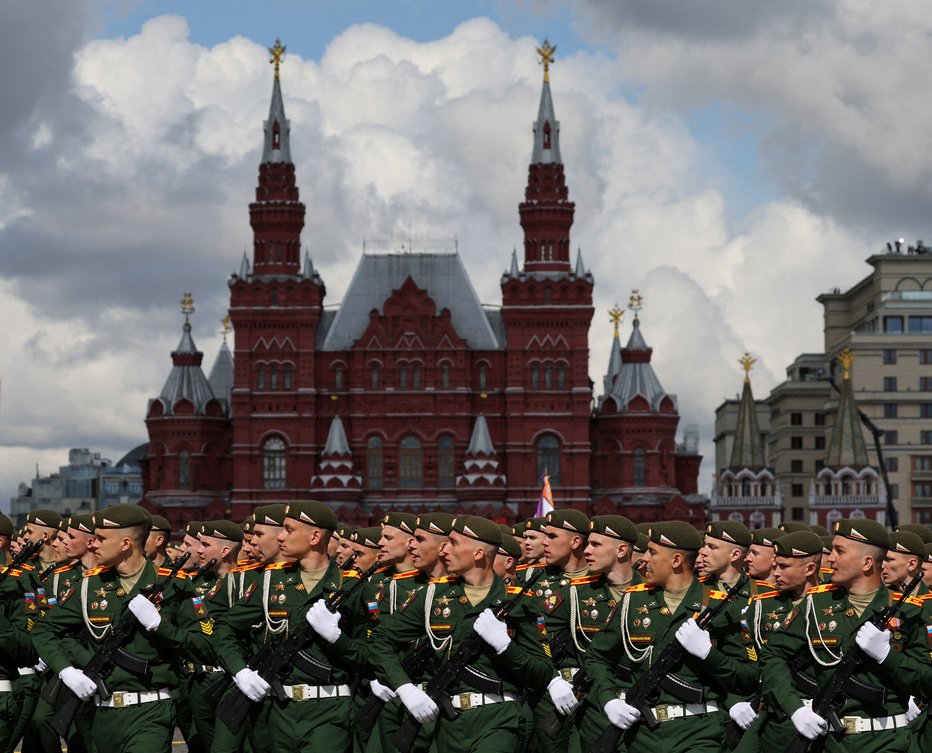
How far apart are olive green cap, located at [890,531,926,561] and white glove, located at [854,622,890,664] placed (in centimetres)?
151

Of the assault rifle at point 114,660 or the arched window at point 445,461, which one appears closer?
the assault rifle at point 114,660

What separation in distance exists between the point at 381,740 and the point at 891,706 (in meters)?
3.37

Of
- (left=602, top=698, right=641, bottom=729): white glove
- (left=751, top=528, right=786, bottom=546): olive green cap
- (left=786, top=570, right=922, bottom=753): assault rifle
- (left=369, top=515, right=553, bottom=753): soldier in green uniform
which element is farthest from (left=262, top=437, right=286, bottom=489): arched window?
(left=786, top=570, right=922, bottom=753): assault rifle

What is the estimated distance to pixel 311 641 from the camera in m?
11.4

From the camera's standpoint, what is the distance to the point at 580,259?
77125 millimetres

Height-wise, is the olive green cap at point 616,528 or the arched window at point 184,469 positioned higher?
the arched window at point 184,469

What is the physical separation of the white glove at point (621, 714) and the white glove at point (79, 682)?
129 inches

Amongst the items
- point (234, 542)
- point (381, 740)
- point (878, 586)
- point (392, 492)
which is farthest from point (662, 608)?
point (392, 492)

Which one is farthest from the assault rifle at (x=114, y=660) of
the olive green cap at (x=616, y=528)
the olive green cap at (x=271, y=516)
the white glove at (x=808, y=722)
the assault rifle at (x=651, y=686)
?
the white glove at (x=808, y=722)

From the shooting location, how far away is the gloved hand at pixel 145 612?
11211mm

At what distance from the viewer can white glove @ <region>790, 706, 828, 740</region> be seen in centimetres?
1004

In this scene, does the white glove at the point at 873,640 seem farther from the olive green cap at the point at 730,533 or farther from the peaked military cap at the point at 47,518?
the peaked military cap at the point at 47,518

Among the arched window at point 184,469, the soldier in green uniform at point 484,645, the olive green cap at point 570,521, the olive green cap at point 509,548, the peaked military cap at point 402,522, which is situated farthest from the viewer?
the arched window at point 184,469

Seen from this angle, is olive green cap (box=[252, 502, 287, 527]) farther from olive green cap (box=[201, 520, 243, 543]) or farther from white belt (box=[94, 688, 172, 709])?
olive green cap (box=[201, 520, 243, 543])
